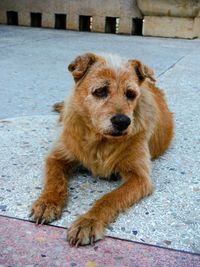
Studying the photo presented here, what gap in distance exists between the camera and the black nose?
10.0 ft

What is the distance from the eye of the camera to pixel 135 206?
313 centimetres

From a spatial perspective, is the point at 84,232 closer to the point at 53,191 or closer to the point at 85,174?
the point at 53,191

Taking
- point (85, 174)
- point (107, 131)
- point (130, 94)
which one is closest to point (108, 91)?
point (130, 94)

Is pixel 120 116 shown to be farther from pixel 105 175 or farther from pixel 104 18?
pixel 104 18

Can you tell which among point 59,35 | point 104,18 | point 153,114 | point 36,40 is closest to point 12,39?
point 36,40

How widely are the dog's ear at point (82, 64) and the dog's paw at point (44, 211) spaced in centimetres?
100

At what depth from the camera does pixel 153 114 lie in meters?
3.66

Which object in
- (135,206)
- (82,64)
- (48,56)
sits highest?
(82,64)

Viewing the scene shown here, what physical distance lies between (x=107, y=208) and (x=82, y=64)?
3.60 ft

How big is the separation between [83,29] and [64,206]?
999 cm

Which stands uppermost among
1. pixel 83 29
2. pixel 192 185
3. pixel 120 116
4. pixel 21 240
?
pixel 120 116

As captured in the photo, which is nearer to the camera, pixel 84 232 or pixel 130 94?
pixel 84 232

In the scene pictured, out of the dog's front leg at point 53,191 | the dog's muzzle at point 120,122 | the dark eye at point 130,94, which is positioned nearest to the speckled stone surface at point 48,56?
the dog's front leg at point 53,191

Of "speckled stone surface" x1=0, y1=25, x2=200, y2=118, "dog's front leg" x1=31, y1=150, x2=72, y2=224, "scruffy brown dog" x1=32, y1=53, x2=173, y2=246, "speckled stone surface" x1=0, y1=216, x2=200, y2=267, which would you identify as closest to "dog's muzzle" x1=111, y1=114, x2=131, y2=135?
"scruffy brown dog" x1=32, y1=53, x2=173, y2=246
